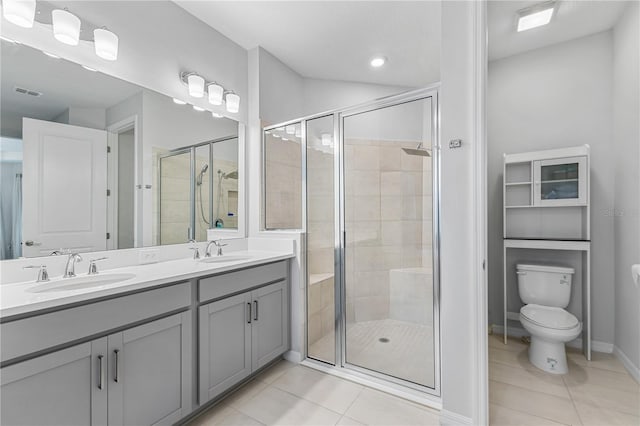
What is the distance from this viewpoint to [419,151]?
1.98m

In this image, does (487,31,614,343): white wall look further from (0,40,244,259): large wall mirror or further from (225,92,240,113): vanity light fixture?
(0,40,244,259): large wall mirror

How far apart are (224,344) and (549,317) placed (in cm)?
239

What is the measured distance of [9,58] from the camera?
1.41 m

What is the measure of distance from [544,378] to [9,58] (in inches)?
148

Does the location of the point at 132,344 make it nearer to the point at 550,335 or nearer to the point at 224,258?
the point at 224,258

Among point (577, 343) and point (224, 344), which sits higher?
point (224, 344)

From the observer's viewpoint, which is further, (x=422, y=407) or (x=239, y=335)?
(x=239, y=335)

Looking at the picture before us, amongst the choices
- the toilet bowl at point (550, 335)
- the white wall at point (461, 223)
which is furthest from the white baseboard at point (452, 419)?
the toilet bowl at point (550, 335)

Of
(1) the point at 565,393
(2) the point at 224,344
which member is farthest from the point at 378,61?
(1) the point at 565,393

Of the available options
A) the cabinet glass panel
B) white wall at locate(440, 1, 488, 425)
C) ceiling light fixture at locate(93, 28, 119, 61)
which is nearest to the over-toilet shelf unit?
the cabinet glass panel

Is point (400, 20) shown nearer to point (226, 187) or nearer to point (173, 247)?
point (226, 187)

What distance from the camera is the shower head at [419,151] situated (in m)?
1.91

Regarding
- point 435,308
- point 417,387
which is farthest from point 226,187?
point 417,387

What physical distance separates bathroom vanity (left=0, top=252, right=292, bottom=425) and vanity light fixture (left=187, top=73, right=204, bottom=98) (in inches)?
51.1
